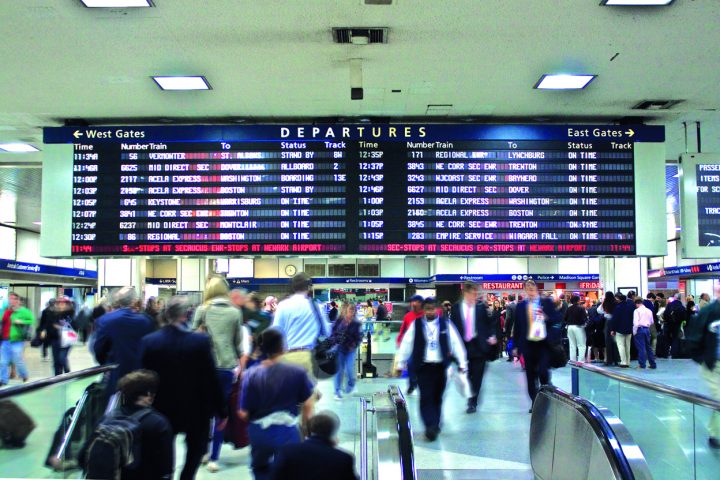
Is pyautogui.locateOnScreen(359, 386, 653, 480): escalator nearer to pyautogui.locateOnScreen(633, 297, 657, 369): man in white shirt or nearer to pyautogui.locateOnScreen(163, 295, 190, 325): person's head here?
pyautogui.locateOnScreen(163, 295, 190, 325): person's head

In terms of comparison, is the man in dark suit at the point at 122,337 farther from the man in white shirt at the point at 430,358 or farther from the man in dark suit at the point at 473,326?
the man in dark suit at the point at 473,326

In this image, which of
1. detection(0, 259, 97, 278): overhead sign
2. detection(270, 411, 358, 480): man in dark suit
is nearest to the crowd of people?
detection(270, 411, 358, 480): man in dark suit

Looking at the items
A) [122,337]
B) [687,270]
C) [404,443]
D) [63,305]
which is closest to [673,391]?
[404,443]

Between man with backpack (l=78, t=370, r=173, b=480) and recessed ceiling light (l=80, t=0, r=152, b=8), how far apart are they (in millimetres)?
3204

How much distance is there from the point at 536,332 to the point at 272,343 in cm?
491

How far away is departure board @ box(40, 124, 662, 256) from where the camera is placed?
27.4ft

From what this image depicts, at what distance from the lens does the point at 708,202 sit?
28.3 feet

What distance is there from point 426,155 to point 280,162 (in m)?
1.81

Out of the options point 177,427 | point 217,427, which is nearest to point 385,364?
point 217,427

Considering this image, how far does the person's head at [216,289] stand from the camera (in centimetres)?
590

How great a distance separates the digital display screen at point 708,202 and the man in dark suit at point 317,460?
705cm

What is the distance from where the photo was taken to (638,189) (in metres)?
8.35

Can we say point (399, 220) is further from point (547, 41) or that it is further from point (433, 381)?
point (547, 41)

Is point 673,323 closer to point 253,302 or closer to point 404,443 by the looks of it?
point 253,302
